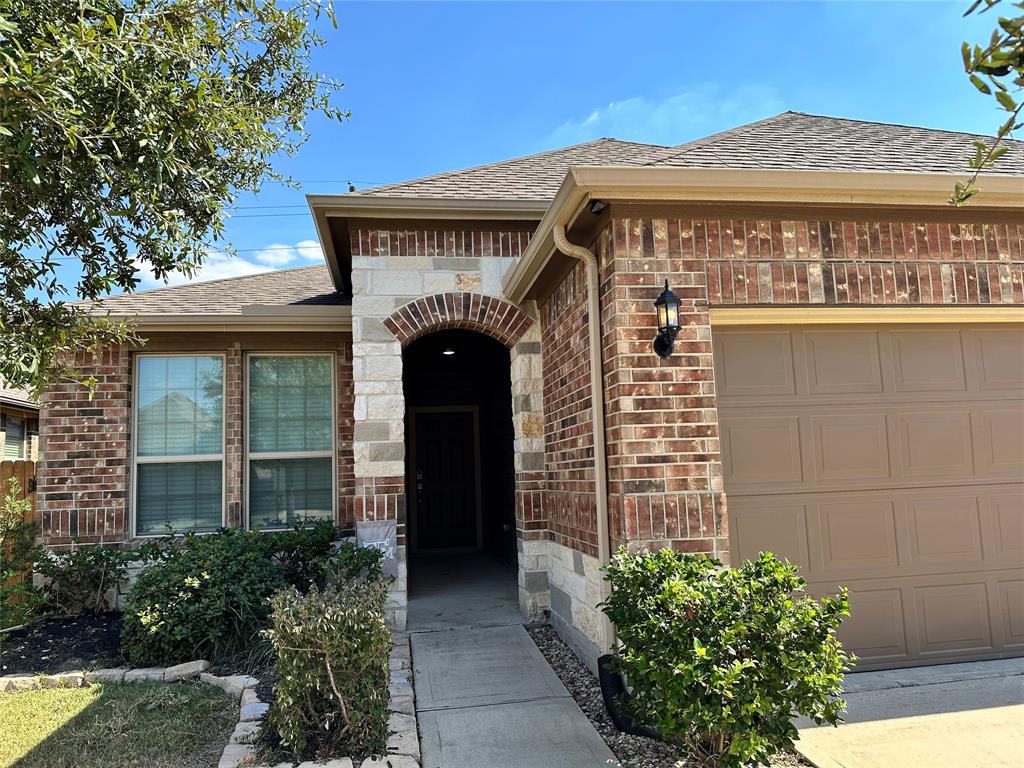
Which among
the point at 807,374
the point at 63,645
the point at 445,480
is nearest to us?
the point at 807,374

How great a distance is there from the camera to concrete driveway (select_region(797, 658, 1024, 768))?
3.31 meters

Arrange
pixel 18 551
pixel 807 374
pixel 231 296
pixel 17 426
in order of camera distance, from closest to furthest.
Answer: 1. pixel 807 374
2. pixel 18 551
3. pixel 231 296
4. pixel 17 426

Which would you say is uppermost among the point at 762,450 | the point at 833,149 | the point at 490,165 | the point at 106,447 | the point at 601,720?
the point at 490,165

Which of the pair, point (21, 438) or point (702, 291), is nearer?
point (702, 291)

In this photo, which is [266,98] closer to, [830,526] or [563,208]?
[563,208]

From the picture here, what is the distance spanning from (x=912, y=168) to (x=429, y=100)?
896cm

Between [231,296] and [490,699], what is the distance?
5763mm

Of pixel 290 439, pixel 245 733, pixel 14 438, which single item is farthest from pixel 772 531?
pixel 14 438

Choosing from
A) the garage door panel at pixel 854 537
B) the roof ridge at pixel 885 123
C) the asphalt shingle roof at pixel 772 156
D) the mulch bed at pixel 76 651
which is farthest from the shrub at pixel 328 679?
the roof ridge at pixel 885 123

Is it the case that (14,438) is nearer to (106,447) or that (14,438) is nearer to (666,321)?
(106,447)

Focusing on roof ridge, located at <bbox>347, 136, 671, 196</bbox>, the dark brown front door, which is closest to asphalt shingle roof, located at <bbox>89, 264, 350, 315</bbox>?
roof ridge, located at <bbox>347, 136, 671, 196</bbox>

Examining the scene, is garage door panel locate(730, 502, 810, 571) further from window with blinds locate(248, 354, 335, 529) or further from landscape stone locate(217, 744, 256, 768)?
window with blinds locate(248, 354, 335, 529)

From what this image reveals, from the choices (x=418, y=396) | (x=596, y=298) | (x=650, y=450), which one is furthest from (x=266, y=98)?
(x=418, y=396)

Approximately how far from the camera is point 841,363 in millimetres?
4555
